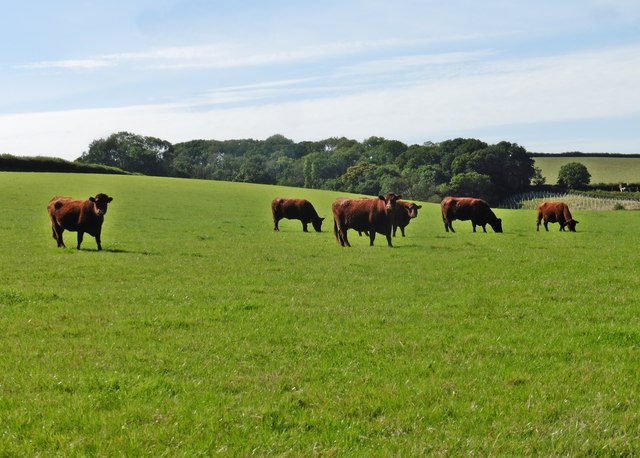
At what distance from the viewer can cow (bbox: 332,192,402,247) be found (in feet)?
93.2

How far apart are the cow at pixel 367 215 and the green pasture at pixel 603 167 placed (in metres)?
124

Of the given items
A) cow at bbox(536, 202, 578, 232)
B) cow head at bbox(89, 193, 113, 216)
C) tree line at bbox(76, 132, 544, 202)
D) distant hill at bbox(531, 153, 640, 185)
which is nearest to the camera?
cow head at bbox(89, 193, 113, 216)

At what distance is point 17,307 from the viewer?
43.6 ft

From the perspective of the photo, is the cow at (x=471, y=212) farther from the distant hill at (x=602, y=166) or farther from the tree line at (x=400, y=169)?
the distant hill at (x=602, y=166)

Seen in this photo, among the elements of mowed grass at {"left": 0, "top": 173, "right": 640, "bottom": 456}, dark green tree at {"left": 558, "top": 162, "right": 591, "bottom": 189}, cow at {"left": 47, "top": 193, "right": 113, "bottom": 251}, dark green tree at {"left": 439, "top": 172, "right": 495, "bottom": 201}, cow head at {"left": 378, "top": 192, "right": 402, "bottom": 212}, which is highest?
dark green tree at {"left": 558, "top": 162, "right": 591, "bottom": 189}

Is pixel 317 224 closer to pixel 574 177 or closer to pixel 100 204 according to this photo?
pixel 100 204

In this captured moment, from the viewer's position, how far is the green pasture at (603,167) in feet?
471

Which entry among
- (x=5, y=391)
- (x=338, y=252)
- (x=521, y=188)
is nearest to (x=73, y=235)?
(x=338, y=252)

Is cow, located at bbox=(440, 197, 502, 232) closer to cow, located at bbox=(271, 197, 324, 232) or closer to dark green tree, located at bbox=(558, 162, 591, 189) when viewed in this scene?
cow, located at bbox=(271, 197, 324, 232)

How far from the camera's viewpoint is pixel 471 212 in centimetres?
4006

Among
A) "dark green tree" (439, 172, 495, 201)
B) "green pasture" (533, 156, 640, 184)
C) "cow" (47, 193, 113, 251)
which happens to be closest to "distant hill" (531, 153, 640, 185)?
"green pasture" (533, 156, 640, 184)

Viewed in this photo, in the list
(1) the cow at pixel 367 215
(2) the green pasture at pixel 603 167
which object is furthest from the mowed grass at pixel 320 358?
(2) the green pasture at pixel 603 167

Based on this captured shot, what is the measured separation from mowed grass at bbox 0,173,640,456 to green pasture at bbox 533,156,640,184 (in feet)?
437

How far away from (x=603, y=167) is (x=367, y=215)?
143m
